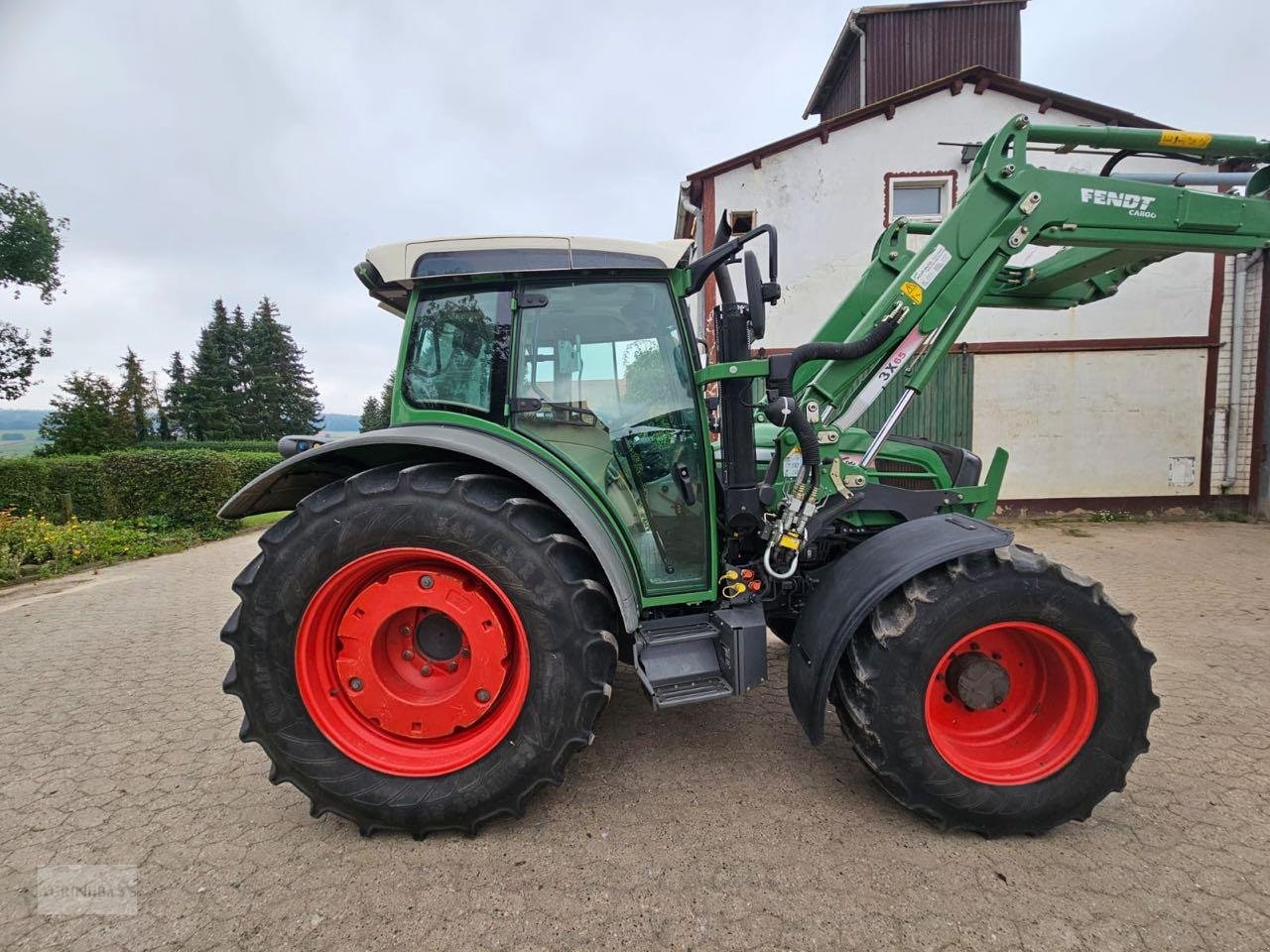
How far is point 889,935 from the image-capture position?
5.22 ft

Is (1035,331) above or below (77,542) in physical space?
above

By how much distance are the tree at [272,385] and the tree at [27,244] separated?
868 inches

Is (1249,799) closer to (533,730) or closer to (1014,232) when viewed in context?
(1014,232)

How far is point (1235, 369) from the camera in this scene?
7988 mm

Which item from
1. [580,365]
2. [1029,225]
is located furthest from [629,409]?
[1029,225]

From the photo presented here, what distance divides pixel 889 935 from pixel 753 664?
34.4 inches

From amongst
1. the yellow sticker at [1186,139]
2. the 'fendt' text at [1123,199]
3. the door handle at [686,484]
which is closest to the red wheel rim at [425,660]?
the door handle at [686,484]

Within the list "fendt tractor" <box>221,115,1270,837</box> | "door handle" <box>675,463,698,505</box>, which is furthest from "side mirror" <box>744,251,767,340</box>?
"door handle" <box>675,463,698,505</box>

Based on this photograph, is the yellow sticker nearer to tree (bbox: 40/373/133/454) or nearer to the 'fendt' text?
the 'fendt' text

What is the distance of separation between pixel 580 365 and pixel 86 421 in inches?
1055

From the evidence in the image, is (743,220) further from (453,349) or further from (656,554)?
(656,554)

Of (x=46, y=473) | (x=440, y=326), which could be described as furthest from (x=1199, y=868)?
(x=46, y=473)

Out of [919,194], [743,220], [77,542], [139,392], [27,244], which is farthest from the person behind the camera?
[139,392]

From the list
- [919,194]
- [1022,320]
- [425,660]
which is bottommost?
[425,660]
